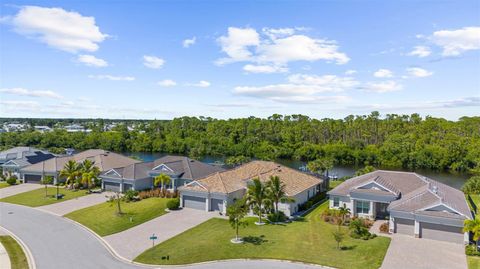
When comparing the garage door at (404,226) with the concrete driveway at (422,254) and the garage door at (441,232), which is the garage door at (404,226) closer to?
the garage door at (441,232)

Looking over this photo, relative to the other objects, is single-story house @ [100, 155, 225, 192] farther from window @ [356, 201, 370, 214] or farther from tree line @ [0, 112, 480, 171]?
tree line @ [0, 112, 480, 171]

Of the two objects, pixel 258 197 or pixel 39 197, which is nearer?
pixel 258 197

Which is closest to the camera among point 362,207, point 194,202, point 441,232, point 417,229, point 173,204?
point 441,232

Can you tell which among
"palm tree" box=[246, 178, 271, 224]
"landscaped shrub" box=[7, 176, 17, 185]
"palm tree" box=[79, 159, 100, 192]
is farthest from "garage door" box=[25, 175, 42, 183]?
"palm tree" box=[246, 178, 271, 224]

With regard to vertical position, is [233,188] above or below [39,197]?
above

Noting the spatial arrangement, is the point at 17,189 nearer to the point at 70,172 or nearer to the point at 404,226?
the point at 70,172

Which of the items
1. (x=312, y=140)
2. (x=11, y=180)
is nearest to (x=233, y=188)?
(x=11, y=180)
